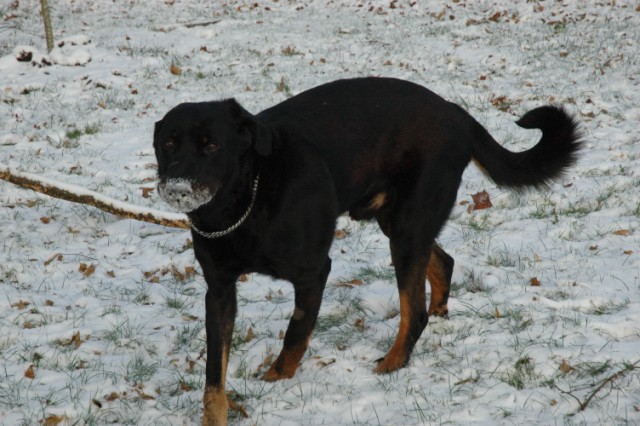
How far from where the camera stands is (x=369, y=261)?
5.06m

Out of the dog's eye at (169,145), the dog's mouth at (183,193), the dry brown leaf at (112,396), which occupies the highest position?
the dog's eye at (169,145)

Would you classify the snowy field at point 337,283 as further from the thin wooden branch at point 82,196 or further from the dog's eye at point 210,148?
the dog's eye at point 210,148

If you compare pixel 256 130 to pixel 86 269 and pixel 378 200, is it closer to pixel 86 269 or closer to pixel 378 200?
pixel 378 200

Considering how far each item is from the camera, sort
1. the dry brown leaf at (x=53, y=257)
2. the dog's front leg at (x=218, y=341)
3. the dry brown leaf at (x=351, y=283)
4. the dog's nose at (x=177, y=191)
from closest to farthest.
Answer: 1. the dog's nose at (x=177, y=191)
2. the dog's front leg at (x=218, y=341)
3. the dry brown leaf at (x=351, y=283)
4. the dry brown leaf at (x=53, y=257)

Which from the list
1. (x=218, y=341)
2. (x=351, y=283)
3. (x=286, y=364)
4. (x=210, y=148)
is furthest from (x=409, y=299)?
(x=210, y=148)

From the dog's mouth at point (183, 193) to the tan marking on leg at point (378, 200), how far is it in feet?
4.18

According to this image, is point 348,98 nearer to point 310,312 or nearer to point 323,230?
point 323,230

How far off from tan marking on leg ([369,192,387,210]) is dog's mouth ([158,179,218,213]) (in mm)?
1275

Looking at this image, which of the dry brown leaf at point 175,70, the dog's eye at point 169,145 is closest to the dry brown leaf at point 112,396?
the dog's eye at point 169,145

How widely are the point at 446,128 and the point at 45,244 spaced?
11.9 ft

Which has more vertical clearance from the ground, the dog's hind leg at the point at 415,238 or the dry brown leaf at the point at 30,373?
the dog's hind leg at the point at 415,238

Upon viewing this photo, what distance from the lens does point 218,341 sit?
3295 millimetres

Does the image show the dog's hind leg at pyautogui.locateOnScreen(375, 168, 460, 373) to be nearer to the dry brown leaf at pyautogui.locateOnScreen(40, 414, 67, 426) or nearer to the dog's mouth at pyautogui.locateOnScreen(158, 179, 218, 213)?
the dog's mouth at pyautogui.locateOnScreen(158, 179, 218, 213)

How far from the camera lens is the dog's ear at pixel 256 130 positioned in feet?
10.2
